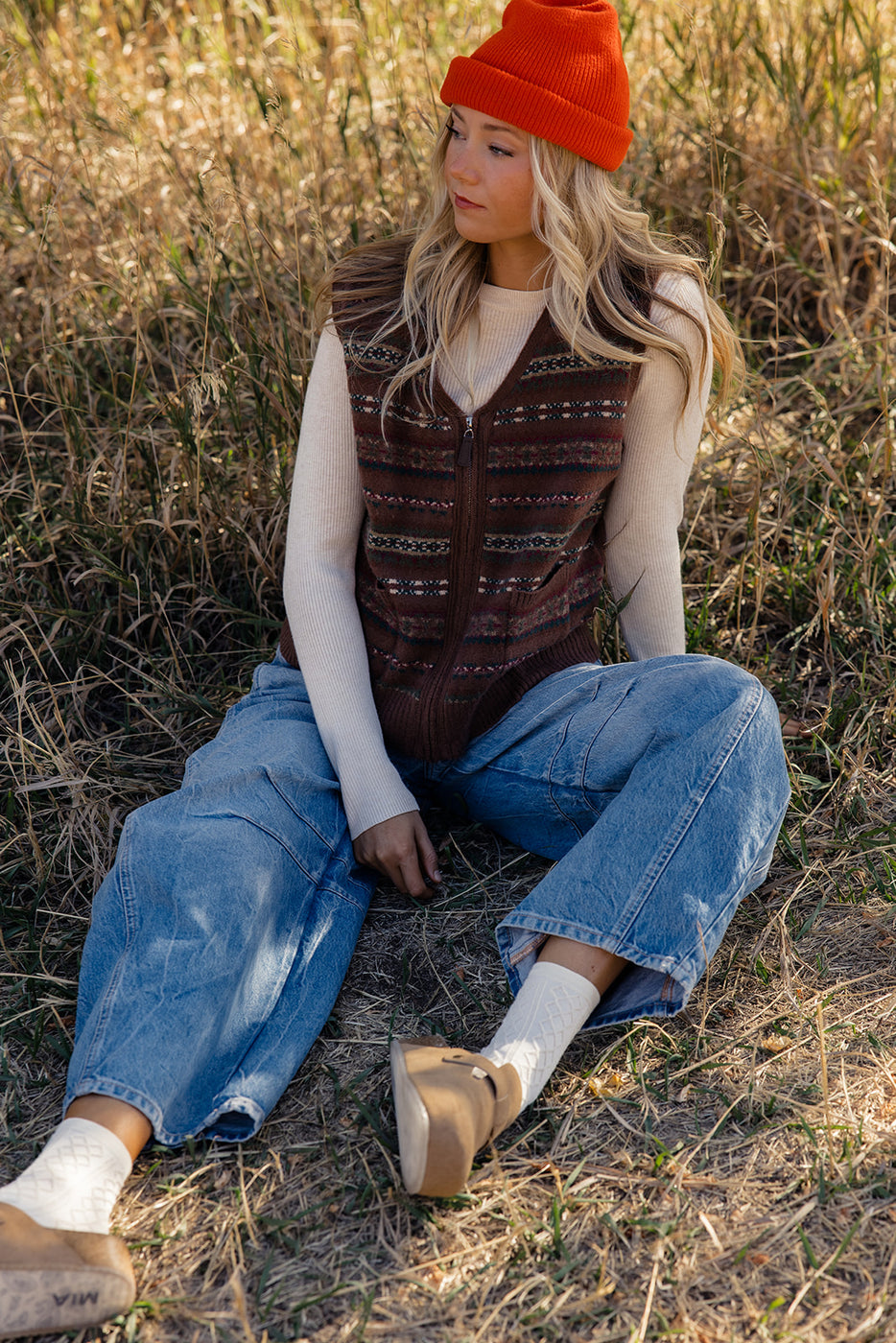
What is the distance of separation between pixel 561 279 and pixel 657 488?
0.38 metres

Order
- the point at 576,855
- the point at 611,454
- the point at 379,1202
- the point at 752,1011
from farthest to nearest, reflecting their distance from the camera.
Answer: the point at 611,454 < the point at 752,1011 < the point at 576,855 < the point at 379,1202

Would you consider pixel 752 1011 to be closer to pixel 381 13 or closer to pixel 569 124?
pixel 569 124

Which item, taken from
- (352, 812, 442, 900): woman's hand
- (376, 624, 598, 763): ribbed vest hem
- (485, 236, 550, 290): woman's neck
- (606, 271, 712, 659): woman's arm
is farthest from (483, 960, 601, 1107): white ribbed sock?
(485, 236, 550, 290): woman's neck

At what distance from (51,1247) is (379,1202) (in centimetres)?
38

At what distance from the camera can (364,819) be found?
1.79 m

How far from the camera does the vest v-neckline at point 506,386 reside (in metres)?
1.78

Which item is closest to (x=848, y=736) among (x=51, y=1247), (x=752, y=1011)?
(x=752, y=1011)

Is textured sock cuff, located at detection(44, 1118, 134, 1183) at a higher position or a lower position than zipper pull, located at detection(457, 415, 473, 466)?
lower

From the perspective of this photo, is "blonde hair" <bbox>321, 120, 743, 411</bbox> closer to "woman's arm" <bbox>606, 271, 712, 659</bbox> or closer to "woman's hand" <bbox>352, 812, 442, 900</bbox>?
"woman's arm" <bbox>606, 271, 712, 659</bbox>

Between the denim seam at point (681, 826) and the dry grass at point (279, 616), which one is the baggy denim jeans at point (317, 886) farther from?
the dry grass at point (279, 616)

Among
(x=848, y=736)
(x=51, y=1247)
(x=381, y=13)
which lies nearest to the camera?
(x=51, y=1247)

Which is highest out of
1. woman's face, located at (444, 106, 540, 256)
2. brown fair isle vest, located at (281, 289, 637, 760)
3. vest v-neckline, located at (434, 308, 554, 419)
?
woman's face, located at (444, 106, 540, 256)

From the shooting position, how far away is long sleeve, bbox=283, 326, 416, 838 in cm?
180

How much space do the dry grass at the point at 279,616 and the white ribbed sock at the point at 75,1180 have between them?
0.32 feet
